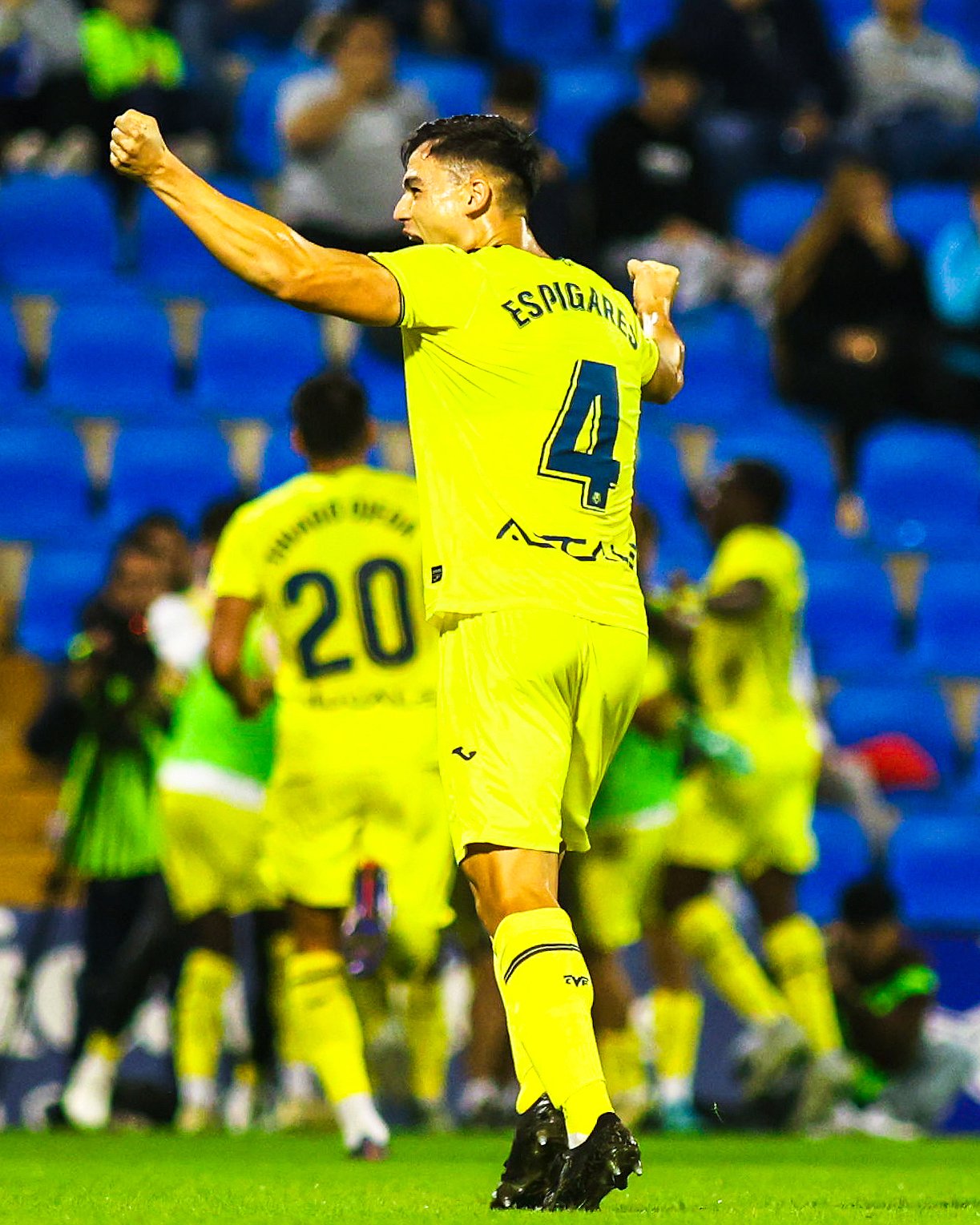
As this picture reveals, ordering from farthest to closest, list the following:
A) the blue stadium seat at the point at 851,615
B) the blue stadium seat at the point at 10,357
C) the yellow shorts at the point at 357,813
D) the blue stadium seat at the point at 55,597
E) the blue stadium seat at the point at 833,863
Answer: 1. the blue stadium seat at the point at 10,357
2. the blue stadium seat at the point at 851,615
3. the blue stadium seat at the point at 55,597
4. the blue stadium seat at the point at 833,863
5. the yellow shorts at the point at 357,813

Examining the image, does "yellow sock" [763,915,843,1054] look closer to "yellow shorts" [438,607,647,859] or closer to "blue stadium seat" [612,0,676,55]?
"yellow shorts" [438,607,647,859]

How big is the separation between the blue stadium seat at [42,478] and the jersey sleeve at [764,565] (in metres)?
3.37

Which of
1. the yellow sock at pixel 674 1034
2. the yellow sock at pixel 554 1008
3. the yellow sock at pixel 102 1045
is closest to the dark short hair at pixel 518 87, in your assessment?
the yellow sock at pixel 674 1034

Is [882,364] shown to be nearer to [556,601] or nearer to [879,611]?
[879,611]

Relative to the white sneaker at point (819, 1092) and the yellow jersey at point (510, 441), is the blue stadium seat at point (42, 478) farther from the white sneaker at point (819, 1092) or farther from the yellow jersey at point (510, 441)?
the yellow jersey at point (510, 441)

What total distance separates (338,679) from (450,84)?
24.6 feet

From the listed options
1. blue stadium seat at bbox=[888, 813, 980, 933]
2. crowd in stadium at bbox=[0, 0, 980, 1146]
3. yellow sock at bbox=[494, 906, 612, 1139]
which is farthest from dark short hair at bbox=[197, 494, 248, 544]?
yellow sock at bbox=[494, 906, 612, 1139]

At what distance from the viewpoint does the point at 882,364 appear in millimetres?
12164

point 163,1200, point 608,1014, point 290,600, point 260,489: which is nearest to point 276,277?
point 163,1200

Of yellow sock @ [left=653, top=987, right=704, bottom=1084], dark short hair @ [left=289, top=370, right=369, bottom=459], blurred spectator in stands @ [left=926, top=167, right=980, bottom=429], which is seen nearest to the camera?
dark short hair @ [left=289, top=370, right=369, bottom=459]

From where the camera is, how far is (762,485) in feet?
28.9

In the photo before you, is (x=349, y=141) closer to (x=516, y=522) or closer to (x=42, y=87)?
(x=42, y=87)

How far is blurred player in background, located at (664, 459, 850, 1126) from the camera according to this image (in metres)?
8.45

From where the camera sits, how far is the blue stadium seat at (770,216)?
13227 millimetres
